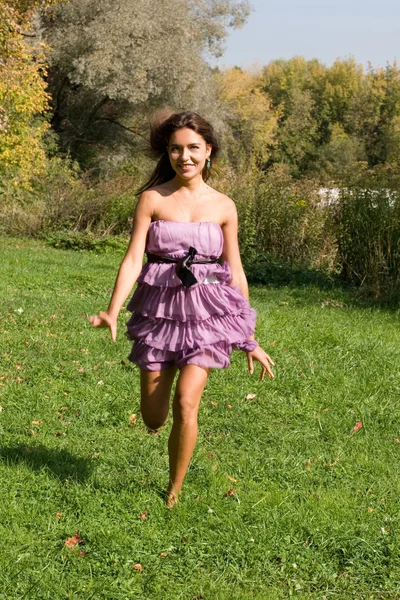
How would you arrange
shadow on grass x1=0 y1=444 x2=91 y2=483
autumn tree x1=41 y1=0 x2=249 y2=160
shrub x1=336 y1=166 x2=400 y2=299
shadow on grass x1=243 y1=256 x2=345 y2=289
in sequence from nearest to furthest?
shadow on grass x1=0 y1=444 x2=91 y2=483 < shrub x1=336 y1=166 x2=400 y2=299 < shadow on grass x1=243 y1=256 x2=345 y2=289 < autumn tree x1=41 y1=0 x2=249 y2=160

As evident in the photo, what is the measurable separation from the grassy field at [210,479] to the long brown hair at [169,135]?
5.64 ft

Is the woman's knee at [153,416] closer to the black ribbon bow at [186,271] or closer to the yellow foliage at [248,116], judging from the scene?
the black ribbon bow at [186,271]

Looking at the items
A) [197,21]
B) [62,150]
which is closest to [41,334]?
[62,150]

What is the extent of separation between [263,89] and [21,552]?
7975 cm

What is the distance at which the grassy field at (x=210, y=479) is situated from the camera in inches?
145

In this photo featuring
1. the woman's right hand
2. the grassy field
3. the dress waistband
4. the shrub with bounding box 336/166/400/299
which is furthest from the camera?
the shrub with bounding box 336/166/400/299

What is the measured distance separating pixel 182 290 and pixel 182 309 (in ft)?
0.32

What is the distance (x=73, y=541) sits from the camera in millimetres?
3889

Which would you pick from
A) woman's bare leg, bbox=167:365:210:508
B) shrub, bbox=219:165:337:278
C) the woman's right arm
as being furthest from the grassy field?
shrub, bbox=219:165:337:278

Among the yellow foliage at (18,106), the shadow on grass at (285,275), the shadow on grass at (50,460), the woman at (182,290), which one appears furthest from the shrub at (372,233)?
the woman at (182,290)

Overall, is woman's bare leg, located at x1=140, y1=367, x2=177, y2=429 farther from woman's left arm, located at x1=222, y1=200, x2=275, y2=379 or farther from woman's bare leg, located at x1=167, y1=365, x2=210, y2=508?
woman's left arm, located at x1=222, y1=200, x2=275, y2=379

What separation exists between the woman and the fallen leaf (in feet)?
1.83

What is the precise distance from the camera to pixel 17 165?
63.3ft

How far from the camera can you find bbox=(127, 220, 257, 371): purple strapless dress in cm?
407
